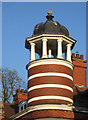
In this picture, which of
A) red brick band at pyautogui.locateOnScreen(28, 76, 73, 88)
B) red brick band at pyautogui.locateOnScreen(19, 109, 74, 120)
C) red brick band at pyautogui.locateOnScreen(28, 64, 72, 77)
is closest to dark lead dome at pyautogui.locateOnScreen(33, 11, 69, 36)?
red brick band at pyautogui.locateOnScreen(28, 64, 72, 77)

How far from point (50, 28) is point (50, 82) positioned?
5.26m

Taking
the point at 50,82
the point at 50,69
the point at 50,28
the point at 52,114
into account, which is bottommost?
the point at 52,114

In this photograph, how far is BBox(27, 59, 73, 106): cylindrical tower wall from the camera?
1480 inches

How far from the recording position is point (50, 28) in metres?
40.4

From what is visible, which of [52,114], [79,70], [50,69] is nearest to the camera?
[52,114]

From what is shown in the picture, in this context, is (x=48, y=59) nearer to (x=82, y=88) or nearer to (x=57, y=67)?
(x=57, y=67)

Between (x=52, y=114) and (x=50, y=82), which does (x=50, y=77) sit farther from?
(x=52, y=114)

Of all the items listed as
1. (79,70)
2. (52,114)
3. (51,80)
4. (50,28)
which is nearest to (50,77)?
(51,80)

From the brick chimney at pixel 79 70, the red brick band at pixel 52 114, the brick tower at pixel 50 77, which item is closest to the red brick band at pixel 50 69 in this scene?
the brick tower at pixel 50 77

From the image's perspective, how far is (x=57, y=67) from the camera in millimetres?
38438

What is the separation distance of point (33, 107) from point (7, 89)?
16.8 metres

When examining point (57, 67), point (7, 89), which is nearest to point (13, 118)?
point (57, 67)

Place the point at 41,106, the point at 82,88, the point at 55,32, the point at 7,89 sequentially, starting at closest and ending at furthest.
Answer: the point at 41,106
the point at 55,32
the point at 82,88
the point at 7,89

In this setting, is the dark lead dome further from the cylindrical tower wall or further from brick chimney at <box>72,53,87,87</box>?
brick chimney at <box>72,53,87,87</box>
